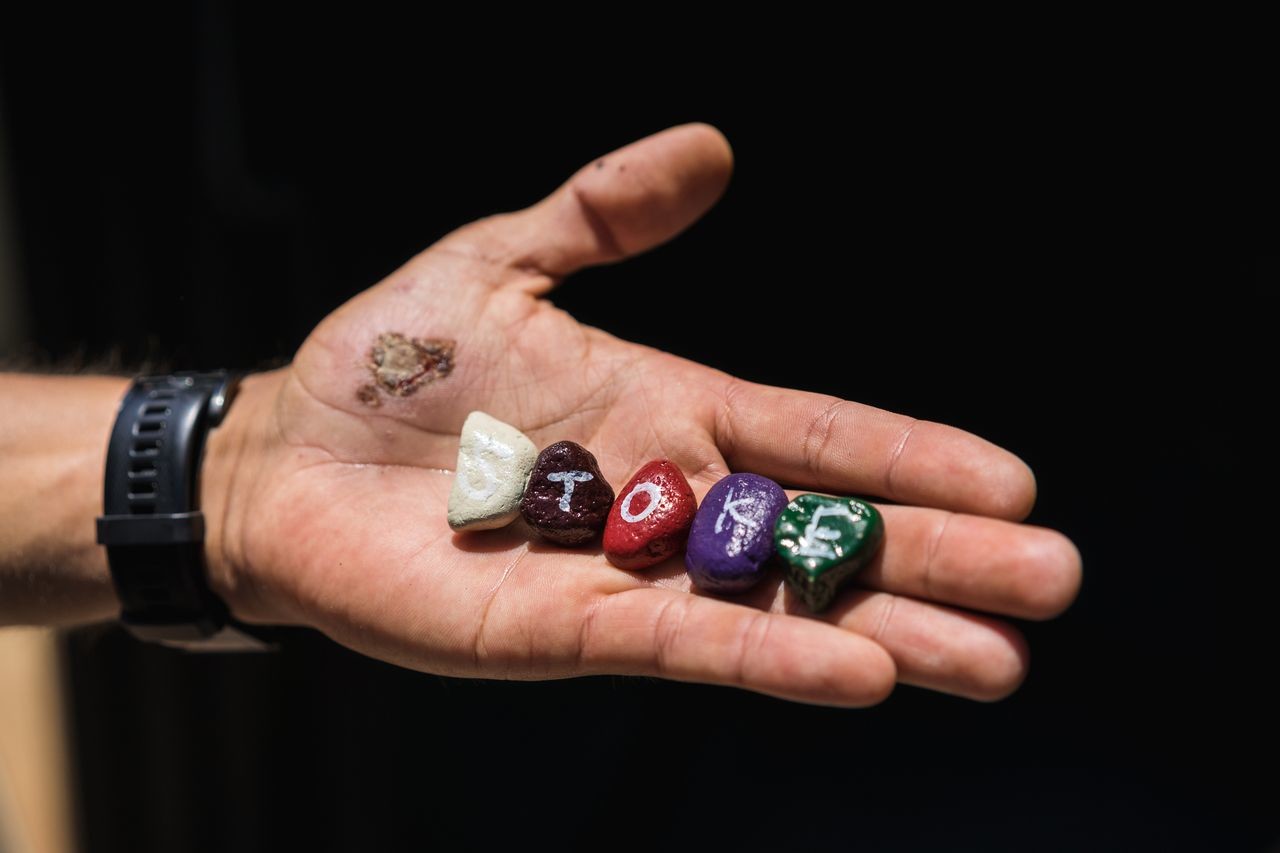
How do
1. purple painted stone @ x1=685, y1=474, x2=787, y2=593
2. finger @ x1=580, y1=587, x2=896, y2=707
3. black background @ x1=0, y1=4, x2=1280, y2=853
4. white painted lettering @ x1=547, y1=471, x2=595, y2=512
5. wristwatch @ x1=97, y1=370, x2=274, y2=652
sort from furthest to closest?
black background @ x1=0, y1=4, x2=1280, y2=853, wristwatch @ x1=97, y1=370, x2=274, y2=652, white painted lettering @ x1=547, y1=471, x2=595, y2=512, purple painted stone @ x1=685, y1=474, x2=787, y2=593, finger @ x1=580, y1=587, x2=896, y2=707

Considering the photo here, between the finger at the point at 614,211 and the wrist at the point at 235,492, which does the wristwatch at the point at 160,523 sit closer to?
the wrist at the point at 235,492

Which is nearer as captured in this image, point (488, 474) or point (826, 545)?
point (826, 545)

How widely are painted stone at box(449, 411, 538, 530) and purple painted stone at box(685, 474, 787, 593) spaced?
45 centimetres

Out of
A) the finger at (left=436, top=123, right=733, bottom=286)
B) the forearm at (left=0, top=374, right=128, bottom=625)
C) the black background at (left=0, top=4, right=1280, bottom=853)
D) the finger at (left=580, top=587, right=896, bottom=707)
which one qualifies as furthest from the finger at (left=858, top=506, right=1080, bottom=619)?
the forearm at (left=0, top=374, right=128, bottom=625)

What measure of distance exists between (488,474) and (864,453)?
0.88m

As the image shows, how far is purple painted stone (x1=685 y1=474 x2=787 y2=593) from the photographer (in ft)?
6.46

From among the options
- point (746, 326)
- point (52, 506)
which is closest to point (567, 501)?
point (746, 326)

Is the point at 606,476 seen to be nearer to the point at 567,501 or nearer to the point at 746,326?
the point at 567,501

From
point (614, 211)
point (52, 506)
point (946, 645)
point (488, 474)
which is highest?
point (614, 211)

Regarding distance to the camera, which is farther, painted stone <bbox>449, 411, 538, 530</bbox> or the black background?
the black background

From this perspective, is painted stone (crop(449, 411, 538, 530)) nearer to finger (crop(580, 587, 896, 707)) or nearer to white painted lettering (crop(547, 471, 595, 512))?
white painted lettering (crop(547, 471, 595, 512))

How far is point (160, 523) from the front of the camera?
2.38 meters

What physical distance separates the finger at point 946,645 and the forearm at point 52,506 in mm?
2040

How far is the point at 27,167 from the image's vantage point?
3.68 metres
